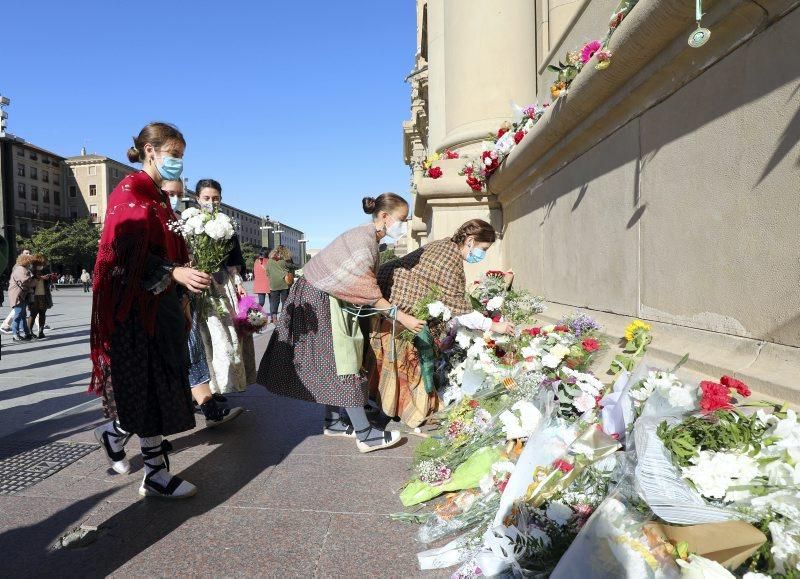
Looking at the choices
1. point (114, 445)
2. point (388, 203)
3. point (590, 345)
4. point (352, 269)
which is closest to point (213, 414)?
point (114, 445)

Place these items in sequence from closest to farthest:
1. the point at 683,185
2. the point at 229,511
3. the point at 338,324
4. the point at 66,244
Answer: the point at 683,185
the point at 229,511
the point at 338,324
the point at 66,244

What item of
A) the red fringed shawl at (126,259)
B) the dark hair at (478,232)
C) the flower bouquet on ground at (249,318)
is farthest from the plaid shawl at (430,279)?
the red fringed shawl at (126,259)

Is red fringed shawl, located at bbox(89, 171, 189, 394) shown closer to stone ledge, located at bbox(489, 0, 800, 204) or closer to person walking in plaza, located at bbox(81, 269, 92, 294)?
stone ledge, located at bbox(489, 0, 800, 204)

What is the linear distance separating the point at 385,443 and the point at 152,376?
1.43 m

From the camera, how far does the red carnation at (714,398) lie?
156 cm

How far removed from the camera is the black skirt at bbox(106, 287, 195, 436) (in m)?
2.54

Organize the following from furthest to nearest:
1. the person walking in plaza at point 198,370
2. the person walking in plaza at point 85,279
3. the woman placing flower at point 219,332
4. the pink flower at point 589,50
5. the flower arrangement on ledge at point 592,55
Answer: the person walking in plaza at point 85,279
the woman placing flower at point 219,332
the person walking in plaza at point 198,370
the pink flower at point 589,50
the flower arrangement on ledge at point 592,55

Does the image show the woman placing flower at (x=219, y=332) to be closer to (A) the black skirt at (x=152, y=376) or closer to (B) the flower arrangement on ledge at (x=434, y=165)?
(A) the black skirt at (x=152, y=376)

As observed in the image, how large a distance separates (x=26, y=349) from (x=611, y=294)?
913 cm

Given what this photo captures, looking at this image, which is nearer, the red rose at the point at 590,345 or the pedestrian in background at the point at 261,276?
the red rose at the point at 590,345

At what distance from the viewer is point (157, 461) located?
2.64m

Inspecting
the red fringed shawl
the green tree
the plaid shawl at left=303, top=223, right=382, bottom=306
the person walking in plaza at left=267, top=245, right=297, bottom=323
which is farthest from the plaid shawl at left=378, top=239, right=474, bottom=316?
the green tree

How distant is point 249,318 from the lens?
13.0ft

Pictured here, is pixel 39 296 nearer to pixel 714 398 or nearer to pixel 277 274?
pixel 277 274
